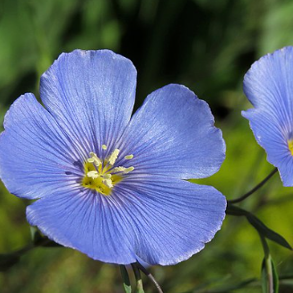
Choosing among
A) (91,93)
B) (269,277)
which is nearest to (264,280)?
(269,277)

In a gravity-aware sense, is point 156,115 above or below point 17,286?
above

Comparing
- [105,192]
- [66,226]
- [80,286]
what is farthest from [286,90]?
[80,286]

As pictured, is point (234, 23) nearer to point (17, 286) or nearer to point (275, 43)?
point (275, 43)

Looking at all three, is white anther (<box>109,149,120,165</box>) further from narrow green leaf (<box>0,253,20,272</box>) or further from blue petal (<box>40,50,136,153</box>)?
narrow green leaf (<box>0,253,20,272</box>)

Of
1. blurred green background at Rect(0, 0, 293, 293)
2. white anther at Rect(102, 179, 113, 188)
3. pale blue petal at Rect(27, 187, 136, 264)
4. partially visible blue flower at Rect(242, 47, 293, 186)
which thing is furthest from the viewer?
blurred green background at Rect(0, 0, 293, 293)

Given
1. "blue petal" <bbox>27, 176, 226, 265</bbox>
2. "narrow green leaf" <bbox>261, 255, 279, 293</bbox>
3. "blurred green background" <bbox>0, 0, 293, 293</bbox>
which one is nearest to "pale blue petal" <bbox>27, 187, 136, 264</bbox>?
"blue petal" <bbox>27, 176, 226, 265</bbox>

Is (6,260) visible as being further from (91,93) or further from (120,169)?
(91,93)

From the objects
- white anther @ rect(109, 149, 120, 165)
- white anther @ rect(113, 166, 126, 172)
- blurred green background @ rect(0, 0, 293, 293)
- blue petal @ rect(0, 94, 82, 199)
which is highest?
blue petal @ rect(0, 94, 82, 199)
